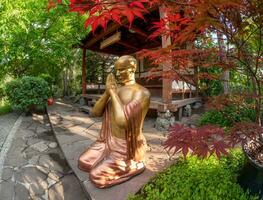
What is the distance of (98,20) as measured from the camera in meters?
2.28

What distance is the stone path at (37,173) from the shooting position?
4152mm

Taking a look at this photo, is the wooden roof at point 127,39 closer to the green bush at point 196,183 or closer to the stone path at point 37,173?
the stone path at point 37,173

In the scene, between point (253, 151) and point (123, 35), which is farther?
point (123, 35)

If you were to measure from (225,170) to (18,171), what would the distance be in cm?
338

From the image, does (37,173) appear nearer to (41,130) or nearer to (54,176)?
(54,176)

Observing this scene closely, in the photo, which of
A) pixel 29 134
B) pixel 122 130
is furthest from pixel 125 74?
pixel 29 134

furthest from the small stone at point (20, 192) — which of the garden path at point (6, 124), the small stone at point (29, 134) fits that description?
the small stone at point (29, 134)

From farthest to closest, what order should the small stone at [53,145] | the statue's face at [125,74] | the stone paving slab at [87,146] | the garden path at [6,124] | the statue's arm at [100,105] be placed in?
the garden path at [6,124] → the small stone at [53,145] → the statue's arm at [100,105] → the statue's face at [125,74] → the stone paving slab at [87,146]

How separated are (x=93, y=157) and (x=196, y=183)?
1.52 metres

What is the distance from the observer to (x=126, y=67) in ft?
12.4

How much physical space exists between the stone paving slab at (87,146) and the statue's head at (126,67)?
1.39 m

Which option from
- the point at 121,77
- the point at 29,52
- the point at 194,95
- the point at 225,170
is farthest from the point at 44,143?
the point at 194,95

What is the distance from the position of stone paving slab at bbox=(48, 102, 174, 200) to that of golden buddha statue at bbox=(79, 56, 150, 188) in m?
0.11

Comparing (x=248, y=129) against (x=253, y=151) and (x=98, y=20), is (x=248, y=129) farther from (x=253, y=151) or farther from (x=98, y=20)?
(x=98, y=20)
